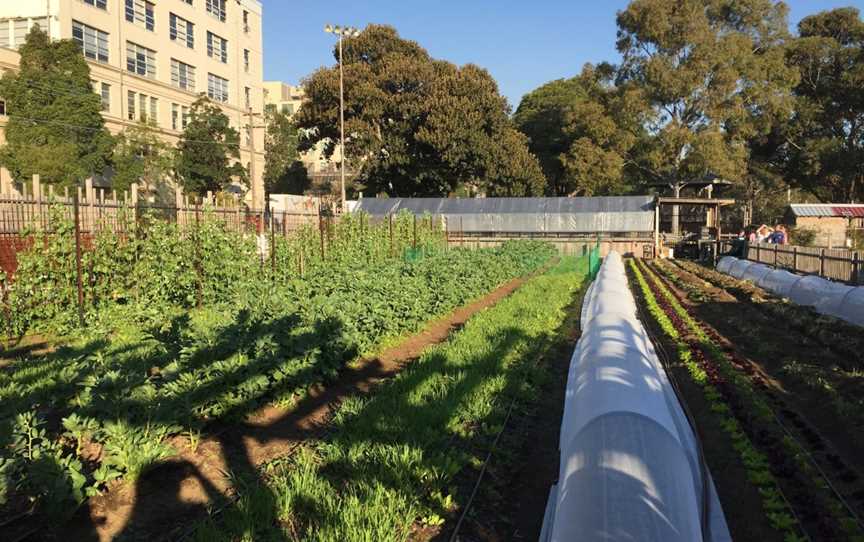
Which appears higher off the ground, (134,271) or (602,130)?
(602,130)

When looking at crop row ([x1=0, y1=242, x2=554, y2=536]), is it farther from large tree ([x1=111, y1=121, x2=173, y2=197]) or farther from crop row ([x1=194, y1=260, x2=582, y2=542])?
large tree ([x1=111, y1=121, x2=173, y2=197])

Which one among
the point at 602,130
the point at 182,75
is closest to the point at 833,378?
the point at 602,130

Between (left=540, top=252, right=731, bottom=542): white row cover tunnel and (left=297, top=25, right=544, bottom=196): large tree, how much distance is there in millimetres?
34975

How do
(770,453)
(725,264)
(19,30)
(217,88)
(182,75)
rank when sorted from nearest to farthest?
(770,453) → (725,264) → (19,30) → (182,75) → (217,88)

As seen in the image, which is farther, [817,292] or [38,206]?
[817,292]

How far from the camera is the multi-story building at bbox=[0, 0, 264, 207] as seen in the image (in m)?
30.9

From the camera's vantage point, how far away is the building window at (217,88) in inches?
1657

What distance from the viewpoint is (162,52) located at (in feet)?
123

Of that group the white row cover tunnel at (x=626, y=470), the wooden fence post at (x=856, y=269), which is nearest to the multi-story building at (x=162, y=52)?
the wooden fence post at (x=856, y=269)

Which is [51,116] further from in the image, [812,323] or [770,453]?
[770,453]

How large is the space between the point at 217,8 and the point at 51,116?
760 inches

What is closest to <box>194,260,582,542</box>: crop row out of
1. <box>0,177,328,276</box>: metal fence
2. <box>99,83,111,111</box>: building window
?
<box>0,177,328,276</box>: metal fence

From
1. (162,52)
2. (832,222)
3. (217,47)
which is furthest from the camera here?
(217,47)

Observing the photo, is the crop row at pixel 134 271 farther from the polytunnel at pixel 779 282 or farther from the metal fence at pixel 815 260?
the metal fence at pixel 815 260
